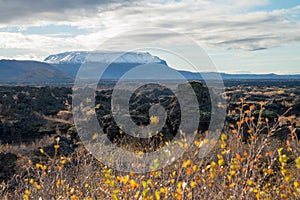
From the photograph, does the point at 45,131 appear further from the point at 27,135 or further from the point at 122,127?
the point at 122,127

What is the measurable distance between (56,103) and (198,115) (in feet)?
65.3

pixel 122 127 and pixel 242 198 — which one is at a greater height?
pixel 242 198

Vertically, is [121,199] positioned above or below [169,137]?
above

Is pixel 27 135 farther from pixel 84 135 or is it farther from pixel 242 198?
pixel 242 198

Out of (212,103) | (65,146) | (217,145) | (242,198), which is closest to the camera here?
(242,198)

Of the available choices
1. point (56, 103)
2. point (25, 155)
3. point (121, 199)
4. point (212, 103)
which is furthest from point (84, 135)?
point (56, 103)

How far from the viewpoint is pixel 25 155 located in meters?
10.8

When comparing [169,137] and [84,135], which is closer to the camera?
[169,137]

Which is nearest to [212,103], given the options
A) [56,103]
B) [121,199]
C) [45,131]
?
[45,131]

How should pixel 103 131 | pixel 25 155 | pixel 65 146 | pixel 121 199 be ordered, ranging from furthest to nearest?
pixel 103 131 < pixel 65 146 < pixel 25 155 < pixel 121 199

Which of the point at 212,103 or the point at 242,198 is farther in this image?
the point at 212,103

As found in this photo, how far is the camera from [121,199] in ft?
11.0

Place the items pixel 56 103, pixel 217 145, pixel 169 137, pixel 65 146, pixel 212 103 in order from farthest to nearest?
pixel 56 103 < pixel 212 103 < pixel 169 137 < pixel 65 146 < pixel 217 145

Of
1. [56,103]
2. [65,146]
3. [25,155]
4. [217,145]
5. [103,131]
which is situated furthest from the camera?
[56,103]
